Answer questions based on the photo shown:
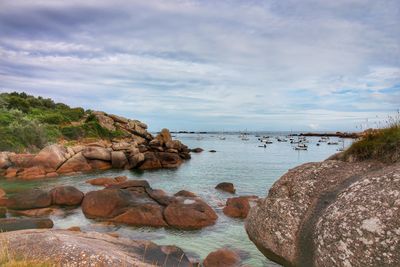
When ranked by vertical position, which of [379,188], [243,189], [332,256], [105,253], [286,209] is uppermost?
[379,188]

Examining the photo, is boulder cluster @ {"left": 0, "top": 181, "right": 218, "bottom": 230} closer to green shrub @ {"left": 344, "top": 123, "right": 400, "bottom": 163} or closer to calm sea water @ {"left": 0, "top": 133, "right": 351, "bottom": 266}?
calm sea water @ {"left": 0, "top": 133, "right": 351, "bottom": 266}

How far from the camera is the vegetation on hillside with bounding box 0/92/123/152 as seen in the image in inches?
1978

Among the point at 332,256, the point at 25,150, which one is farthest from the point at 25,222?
the point at 25,150

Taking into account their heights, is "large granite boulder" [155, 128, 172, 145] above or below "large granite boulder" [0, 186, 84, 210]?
above

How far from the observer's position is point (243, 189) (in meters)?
34.3

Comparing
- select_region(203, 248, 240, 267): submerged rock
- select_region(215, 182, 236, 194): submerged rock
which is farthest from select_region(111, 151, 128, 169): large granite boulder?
select_region(203, 248, 240, 267): submerged rock

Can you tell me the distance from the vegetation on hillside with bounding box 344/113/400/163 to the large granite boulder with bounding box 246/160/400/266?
298 mm

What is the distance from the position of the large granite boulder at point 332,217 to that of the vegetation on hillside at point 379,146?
298mm

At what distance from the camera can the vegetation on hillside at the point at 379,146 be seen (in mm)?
7684

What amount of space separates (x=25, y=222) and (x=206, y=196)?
1594cm

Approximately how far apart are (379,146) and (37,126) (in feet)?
175

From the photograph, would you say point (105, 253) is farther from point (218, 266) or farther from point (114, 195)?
point (114, 195)

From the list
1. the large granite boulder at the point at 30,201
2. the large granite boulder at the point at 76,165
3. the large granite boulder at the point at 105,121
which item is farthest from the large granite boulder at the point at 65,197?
the large granite boulder at the point at 105,121

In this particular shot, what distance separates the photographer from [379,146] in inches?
314
